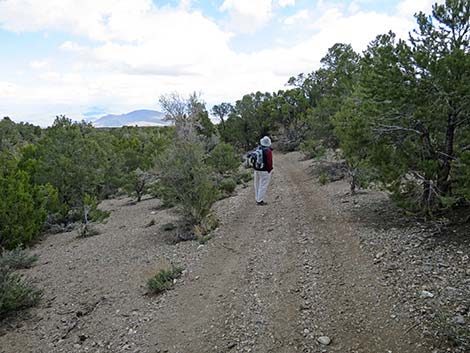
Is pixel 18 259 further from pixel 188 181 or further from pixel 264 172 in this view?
pixel 264 172

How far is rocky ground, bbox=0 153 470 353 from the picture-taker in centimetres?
461

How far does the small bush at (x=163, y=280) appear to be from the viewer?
6762 millimetres

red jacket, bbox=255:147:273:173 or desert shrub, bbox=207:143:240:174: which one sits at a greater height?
red jacket, bbox=255:147:273:173

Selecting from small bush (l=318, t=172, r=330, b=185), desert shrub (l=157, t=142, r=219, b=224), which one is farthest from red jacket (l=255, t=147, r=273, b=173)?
small bush (l=318, t=172, r=330, b=185)

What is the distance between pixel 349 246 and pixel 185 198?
4.36 m

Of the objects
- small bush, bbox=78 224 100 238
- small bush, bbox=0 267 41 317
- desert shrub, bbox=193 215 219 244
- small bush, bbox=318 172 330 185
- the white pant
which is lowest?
small bush, bbox=78 224 100 238

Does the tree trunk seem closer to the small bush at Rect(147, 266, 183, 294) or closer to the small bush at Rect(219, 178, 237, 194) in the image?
the small bush at Rect(147, 266, 183, 294)

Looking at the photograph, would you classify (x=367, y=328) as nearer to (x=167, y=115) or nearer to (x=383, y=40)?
(x=383, y=40)

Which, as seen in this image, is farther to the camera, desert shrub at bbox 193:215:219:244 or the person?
the person

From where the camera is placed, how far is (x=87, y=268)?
9234 millimetres

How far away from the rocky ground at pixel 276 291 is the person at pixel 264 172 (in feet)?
4.72

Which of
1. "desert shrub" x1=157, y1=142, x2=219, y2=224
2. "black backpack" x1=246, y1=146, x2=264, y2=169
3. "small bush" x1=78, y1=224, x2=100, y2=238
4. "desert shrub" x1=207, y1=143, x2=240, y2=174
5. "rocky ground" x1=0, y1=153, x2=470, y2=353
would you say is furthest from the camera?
"desert shrub" x1=207, y1=143, x2=240, y2=174

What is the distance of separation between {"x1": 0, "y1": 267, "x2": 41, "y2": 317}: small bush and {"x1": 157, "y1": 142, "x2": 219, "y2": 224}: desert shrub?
3.81 m

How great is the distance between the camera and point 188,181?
32.3ft
